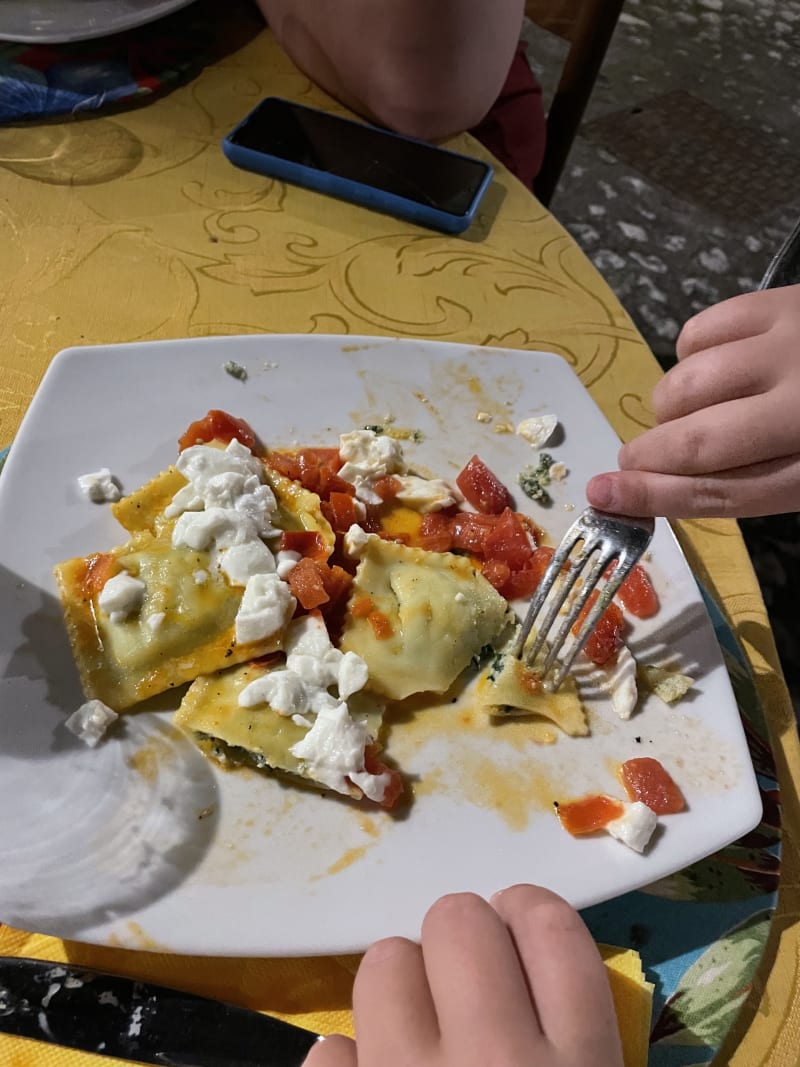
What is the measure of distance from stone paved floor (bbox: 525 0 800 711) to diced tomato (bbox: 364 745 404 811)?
2988 millimetres

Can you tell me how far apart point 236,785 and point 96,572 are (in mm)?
531

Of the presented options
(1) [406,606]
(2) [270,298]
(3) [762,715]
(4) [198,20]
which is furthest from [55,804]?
(4) [198,20]

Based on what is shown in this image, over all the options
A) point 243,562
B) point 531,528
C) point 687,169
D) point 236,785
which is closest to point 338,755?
point 236,785

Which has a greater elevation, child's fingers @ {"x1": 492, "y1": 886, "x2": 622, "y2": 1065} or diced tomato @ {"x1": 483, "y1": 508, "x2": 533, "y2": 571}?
child's fingers @ {"x1": 492, "y1": 886, "x2": 622, "y2": 1065}

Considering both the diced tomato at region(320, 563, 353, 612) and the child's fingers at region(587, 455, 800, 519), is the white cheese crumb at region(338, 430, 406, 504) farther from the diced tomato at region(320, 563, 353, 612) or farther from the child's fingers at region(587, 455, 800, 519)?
the child's fingers at region(587, 455, 800, 519)

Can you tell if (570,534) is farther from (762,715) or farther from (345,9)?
(345,9)

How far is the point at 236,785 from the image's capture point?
4.94 feet

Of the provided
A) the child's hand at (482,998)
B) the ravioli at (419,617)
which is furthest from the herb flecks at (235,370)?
the child's hand at (482,998)

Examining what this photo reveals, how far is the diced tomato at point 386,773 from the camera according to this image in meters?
1.49

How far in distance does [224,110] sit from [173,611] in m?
2.15

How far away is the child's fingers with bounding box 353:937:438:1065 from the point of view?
0.98 meters

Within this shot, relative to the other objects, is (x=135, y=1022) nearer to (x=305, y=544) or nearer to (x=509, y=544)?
(x=305, y=544)

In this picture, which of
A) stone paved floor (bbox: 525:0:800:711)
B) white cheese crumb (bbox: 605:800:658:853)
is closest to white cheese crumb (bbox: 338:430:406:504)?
white cheese crumb (bbox: 605:800:658:853)

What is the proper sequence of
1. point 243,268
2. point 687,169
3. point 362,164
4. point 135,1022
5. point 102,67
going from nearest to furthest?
point 135,1022 → point 243,268 → point 362,164 → point 102,67 → point 687,169
